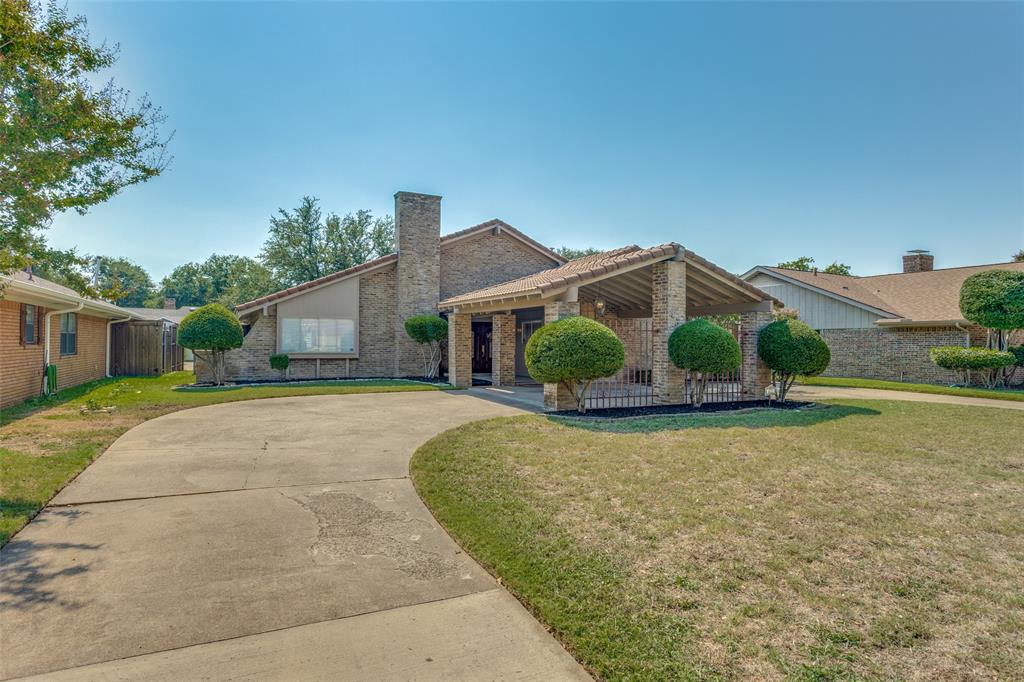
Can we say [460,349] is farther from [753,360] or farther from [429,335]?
[753,360]

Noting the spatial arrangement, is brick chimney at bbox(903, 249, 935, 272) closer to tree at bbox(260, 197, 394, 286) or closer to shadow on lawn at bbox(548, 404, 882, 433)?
shadow on lawn at bbox(548, 404, 882, 433)

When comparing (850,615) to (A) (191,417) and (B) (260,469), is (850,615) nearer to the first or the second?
(B) (260,469)

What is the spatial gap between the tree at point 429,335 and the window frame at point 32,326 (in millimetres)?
9888

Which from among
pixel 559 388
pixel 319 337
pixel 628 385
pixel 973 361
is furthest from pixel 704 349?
pixel 319 337

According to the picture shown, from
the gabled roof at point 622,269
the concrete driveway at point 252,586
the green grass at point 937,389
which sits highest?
the gabled roof at point 622,269

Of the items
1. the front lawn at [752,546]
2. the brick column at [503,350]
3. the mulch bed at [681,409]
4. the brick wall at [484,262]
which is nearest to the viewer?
the front lawn at [752,546]

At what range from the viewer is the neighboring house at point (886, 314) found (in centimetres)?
1872

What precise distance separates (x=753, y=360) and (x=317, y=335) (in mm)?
14244

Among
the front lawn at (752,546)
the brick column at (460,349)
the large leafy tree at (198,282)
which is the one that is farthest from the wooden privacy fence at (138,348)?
the large leafy tree at (198,282)

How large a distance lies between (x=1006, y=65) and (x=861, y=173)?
15.2 ft

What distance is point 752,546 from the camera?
4117 millimetres

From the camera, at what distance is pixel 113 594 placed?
3.43 m

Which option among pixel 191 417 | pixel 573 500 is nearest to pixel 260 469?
pixel 573 500

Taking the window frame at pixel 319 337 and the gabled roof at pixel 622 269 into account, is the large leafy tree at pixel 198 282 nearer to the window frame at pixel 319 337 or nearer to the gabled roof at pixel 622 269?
the window frame at pixel 319 337
